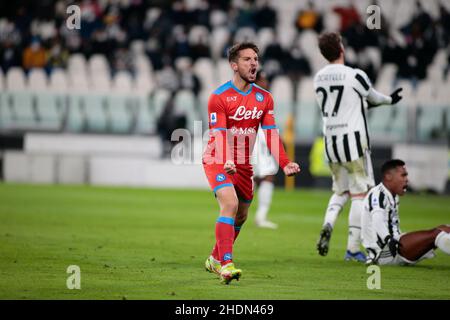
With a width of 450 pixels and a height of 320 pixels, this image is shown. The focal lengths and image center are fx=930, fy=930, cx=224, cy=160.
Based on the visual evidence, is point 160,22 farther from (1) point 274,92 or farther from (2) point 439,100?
(2) point 439,100

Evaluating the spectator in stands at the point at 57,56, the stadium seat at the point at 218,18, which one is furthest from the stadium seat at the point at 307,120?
the spectator in stands at the point at 57,56

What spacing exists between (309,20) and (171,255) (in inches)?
629

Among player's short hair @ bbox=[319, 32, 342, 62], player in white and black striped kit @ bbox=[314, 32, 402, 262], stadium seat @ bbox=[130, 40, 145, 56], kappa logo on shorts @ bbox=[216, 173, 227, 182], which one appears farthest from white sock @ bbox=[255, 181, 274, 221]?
stadium seat @ bbox=[130, 40, 145, 56]

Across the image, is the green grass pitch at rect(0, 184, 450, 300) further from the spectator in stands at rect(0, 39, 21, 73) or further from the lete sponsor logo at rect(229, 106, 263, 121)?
the spectator in stands at rect(0, 39, 21, 73)

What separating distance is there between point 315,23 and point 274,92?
2898 millimetres

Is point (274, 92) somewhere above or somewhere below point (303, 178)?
above

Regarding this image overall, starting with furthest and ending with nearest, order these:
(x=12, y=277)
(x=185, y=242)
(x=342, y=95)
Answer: (x=185, y=242)
(x=342, y=95)
(x=12, y=277)

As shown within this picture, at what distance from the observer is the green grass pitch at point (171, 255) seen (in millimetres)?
7281

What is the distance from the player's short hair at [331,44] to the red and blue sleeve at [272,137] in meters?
1.92

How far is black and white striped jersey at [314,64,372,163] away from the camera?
9.75 meters

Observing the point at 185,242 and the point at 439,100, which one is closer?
the point at 185,242

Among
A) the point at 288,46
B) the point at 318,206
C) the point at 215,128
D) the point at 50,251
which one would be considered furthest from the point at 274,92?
the point at 215,128

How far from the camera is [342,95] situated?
32.1 ft

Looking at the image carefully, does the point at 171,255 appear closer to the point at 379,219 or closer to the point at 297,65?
the point at 379,219
